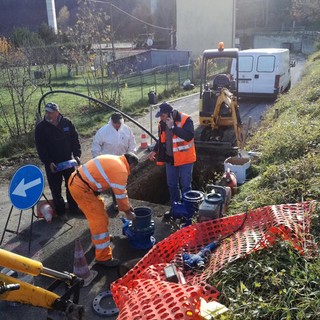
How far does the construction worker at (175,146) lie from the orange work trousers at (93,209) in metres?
1.78

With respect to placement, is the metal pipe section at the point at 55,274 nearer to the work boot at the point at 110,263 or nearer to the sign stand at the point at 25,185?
the work boot at the point at 110,263

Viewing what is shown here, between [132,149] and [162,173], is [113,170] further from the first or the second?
[162,173]

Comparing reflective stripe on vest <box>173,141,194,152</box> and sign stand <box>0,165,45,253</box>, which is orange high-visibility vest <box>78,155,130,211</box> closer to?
sign stand <box>0,165,45,253</box>

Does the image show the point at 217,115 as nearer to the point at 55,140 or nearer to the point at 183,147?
the point at 183,147

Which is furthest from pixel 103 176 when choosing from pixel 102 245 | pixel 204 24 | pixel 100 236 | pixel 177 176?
pixel 204 24

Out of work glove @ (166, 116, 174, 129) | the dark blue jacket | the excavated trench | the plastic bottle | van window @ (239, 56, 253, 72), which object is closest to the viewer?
work glove @ (166, 116, 174, 129)

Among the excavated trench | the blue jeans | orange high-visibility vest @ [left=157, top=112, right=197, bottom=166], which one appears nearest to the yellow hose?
orange high-visibility vest @ [left=157, top=112, right=197, bottom=166]

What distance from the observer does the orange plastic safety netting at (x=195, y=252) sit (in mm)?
2609

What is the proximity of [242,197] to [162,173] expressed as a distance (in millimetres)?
3493

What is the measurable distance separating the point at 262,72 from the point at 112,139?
35.0 feet

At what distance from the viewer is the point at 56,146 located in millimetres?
5816

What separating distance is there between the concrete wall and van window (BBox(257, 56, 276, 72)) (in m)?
17.6

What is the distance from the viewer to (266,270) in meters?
3.01

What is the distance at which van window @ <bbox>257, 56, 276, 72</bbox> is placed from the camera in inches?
570
